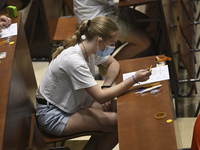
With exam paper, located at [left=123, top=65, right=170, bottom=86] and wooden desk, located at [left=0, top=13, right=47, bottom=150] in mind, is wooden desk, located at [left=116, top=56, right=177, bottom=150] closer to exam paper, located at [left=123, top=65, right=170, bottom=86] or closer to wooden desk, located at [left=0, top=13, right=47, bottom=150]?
exam paper, located at [left=123, top=65, right=170, bottom=86]

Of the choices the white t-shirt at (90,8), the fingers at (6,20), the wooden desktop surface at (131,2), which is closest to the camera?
the fingers at (6,20)

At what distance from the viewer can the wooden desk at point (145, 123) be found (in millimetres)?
2197

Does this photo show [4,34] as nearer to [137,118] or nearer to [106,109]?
[106,109]

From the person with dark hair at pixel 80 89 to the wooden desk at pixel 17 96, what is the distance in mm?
155

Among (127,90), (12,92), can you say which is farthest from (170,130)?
(12,92)

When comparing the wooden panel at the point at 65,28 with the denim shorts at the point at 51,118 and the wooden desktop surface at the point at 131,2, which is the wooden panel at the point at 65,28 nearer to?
the wooden desktop surface at the point at 131,2

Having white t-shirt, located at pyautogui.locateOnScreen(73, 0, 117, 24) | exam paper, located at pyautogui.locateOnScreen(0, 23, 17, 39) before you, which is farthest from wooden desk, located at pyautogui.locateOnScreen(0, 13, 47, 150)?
white t-shirt, located at pyautogui.locateOnScreen(73, 0, 117, 24)

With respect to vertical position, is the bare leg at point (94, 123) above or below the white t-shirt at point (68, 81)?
below

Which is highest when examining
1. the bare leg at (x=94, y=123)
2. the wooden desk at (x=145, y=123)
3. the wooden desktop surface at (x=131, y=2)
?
the wooden desktop surface at (x=131, y=2)

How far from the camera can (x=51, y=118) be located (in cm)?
272

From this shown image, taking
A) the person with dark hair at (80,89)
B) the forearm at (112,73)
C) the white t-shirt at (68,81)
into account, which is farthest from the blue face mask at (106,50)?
the forearm at (112,73)

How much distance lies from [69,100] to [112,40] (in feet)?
1.69

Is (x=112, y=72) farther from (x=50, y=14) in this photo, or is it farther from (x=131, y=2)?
(x=50, y=14)

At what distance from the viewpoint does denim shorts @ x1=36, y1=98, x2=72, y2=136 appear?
8.90 feet
